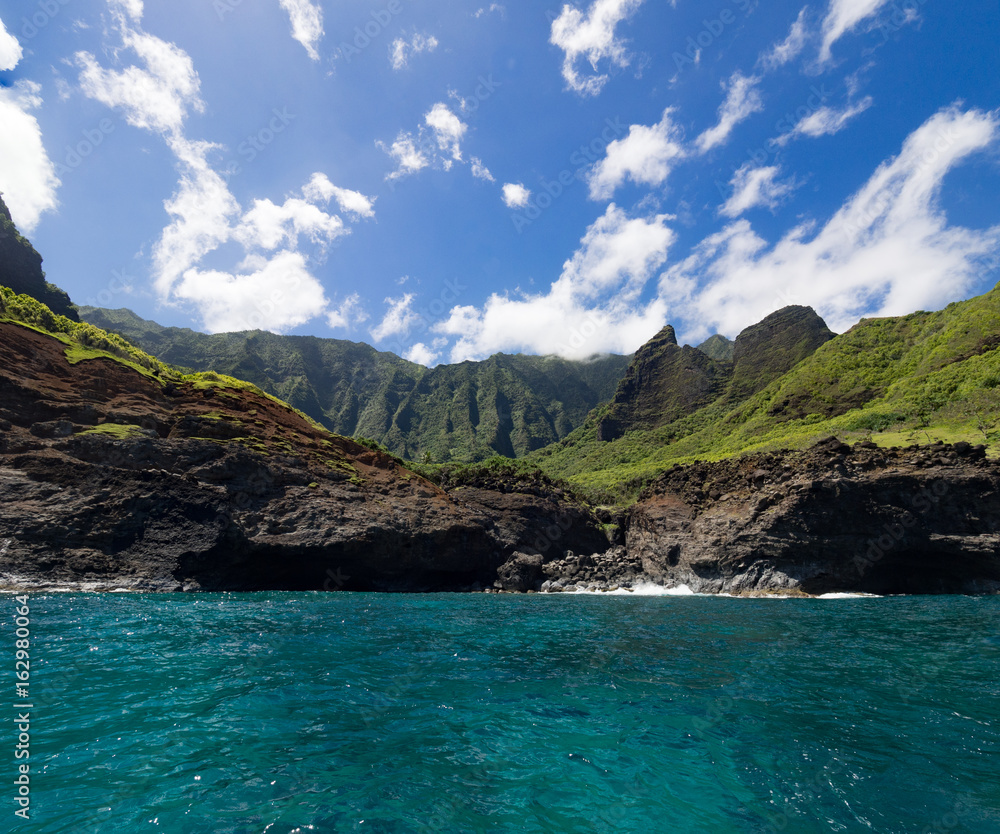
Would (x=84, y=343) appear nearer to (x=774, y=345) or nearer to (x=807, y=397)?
(x=807, y=397)

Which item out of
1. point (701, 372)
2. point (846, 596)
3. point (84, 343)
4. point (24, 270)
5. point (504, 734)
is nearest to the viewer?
point (504, 734)

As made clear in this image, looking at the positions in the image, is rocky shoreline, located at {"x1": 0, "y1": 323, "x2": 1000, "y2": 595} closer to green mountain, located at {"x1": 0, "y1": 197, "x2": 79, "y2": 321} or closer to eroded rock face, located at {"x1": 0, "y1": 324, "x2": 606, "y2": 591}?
eroded rock face, located at {"x1": 0, "y1": 324, "x2": 606, "y2": 591}

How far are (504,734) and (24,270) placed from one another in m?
118

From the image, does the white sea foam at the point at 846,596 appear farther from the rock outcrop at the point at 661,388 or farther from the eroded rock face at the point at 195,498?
the rock outcrop at the point at 661,388

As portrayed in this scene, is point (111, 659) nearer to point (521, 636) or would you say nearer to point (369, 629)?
point (369, 629)

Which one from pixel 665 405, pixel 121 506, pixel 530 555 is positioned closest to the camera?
pixel 121 506

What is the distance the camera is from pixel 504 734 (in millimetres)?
8477

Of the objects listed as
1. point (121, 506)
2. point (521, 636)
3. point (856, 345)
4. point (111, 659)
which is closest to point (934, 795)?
point (521, 636)

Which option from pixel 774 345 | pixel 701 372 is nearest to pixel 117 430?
pixel 701 372

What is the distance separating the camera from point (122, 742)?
293 inches

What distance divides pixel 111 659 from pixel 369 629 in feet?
29.7

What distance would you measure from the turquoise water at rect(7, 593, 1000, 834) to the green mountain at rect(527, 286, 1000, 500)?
56.0m

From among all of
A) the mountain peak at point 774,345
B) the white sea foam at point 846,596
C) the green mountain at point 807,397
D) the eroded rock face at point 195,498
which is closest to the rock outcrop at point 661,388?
the green mountain at point 807,397

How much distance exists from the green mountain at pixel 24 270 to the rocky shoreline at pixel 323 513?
5939cm
